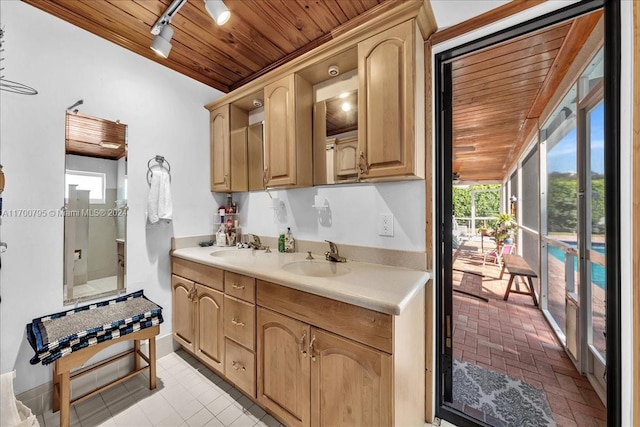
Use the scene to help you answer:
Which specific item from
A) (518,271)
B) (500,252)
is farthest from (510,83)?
(500,252)

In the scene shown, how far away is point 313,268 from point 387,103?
1.09m

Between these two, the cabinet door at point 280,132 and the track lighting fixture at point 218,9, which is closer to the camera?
the track lighting fixture at point 218,9

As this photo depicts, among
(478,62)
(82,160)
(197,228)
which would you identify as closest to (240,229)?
(197,228)

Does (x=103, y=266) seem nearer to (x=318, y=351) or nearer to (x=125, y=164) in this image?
(x=125, y=164)

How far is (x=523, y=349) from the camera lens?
2.00m

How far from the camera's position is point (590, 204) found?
60.7 inches

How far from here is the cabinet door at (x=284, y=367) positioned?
3.84 feet

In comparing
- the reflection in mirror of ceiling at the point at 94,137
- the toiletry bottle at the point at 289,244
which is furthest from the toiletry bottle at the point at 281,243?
the reflection in mirror of ceiling at the point at 94,137

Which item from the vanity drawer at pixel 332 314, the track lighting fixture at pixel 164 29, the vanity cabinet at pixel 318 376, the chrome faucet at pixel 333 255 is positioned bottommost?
the vanity cabinet at pixel 318 376

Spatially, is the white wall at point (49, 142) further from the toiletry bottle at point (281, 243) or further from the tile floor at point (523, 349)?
the tile floor at point (523, 349)

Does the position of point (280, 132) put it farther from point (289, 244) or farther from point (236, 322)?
point (236, 322)

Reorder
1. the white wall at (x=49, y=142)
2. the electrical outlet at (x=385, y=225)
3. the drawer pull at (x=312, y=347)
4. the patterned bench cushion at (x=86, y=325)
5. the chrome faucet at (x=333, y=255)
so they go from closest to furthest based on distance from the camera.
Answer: the drawer pull at (x=312, y=347) → the patterned bench cushion at (x=86, y=325) → the white wall at (x=49, y=142) → the electrical outlet at (x=385, y=225) → the chrome faucet at (x=333, y=255)

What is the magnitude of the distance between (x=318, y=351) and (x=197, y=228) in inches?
66.1

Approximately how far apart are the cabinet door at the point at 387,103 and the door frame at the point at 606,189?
284mm
